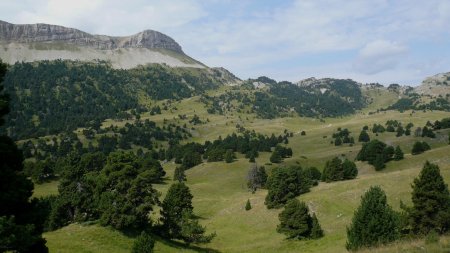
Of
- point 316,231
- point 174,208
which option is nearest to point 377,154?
point 316,231

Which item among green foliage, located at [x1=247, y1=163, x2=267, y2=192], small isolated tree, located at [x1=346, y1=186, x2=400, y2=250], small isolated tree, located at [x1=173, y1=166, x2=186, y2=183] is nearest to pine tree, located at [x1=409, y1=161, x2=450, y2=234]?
small isolated tree, located at [x1=346, y1=186, x2=400, y2=250]

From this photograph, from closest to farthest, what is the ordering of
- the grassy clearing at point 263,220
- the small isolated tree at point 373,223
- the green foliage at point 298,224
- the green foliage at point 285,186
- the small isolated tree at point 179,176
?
the small isolated tree at point 373,223
the grassy clearing at point 263,220
the green foliage at point 298,224
the green foliage at point 285,186
the small isolated tree at point 179,176

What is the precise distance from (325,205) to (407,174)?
674 inches

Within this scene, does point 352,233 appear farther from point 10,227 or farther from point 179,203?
point 179,203

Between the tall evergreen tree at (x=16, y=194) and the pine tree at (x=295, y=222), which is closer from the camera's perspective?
the tall evergreen tree at (x=16, y=194)

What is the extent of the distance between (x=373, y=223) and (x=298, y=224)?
2295 centimetres

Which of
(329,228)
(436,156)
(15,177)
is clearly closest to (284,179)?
(329,228)

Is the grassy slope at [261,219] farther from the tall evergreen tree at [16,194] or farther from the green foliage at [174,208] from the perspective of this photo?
the tall evergreen tree at [16,194]

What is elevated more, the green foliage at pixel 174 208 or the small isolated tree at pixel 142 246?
the small isolated tree at pixel 142 246

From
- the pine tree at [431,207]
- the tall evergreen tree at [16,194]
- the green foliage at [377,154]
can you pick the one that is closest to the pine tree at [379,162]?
the green foliage at [377,154]

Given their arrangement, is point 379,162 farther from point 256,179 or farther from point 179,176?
point 179,176

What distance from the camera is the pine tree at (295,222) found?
59125mm

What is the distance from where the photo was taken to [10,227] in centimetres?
1856

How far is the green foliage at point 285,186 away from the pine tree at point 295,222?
15.4 m
